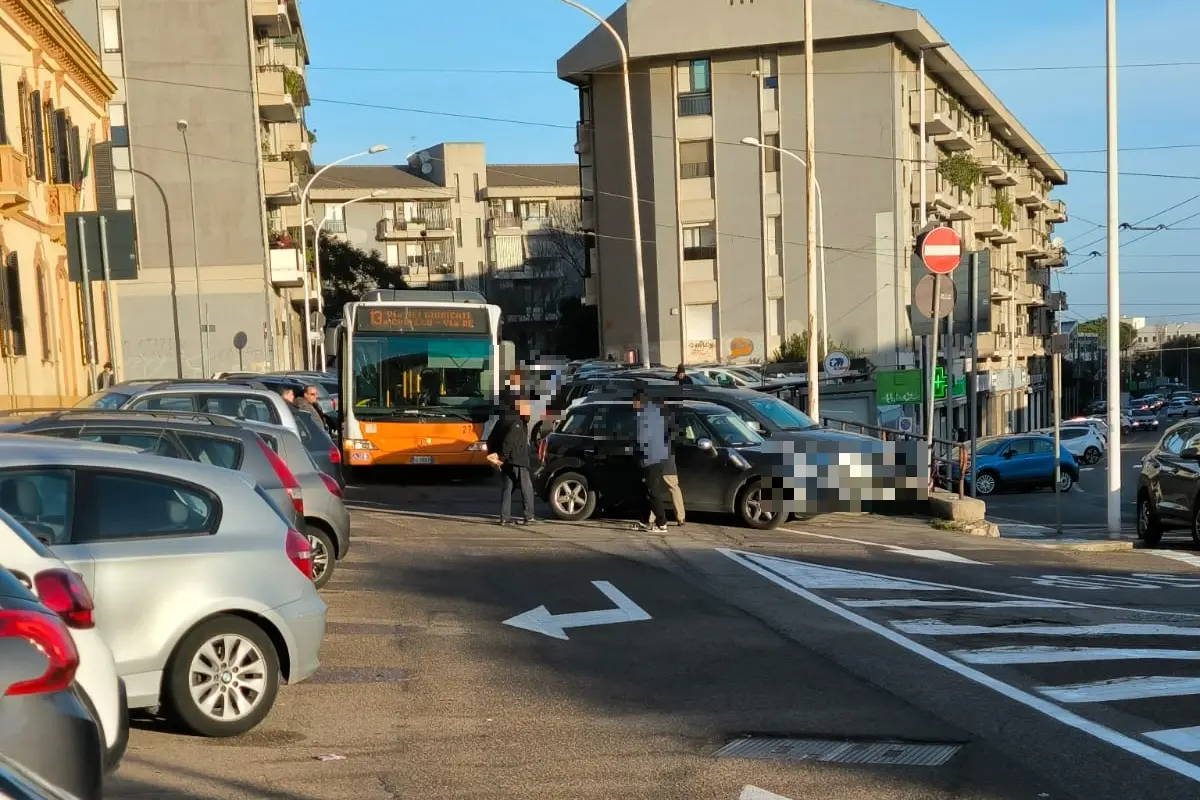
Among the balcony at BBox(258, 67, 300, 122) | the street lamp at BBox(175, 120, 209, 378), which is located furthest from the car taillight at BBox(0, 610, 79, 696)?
the balcony at BBox(258, 67, 300, 122)

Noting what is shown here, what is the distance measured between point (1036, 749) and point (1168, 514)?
13157 mm

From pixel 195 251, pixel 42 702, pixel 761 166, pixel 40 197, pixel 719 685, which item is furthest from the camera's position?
pixel 761 166

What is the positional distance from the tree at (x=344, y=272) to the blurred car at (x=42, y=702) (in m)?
71.9

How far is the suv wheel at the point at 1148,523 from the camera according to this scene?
20000 mm

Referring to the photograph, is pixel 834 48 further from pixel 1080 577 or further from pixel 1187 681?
pixel 1187 681

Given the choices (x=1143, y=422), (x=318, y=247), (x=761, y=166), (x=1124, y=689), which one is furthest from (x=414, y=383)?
(x=1143, y=422)

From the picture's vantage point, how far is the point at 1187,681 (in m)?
9.12

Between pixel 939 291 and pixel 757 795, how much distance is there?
1401 centimetres

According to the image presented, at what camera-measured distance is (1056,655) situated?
33.1ft

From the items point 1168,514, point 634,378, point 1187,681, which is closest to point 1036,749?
point 1187,681

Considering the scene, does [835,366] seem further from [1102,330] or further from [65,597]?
[1102,330]

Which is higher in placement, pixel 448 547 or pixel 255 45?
pixel 255 45

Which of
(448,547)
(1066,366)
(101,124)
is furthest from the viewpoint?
(1066,366)

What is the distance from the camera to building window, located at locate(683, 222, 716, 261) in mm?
56531
